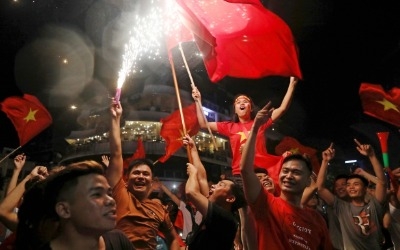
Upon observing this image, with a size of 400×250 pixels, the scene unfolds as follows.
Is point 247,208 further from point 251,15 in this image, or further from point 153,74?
point 153,74

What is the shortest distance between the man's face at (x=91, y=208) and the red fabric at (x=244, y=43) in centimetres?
304

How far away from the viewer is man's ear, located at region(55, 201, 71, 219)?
2.78 m

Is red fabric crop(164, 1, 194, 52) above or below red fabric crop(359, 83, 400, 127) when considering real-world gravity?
above

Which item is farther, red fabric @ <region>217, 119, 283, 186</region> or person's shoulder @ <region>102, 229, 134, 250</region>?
red fabric @ <region>217, 119, 283, 186</region>

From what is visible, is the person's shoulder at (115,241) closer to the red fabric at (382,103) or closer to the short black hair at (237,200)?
the short black hair at (237,200)

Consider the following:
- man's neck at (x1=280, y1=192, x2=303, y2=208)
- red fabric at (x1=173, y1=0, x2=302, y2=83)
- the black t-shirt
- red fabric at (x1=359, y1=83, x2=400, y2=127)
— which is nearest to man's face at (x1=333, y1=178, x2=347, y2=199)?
red fabric at (x1=359, y1=83, x2=400, y2=127)

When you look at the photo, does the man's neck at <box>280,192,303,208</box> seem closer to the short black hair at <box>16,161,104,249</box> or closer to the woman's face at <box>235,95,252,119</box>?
the short black hair at <box>16,161,104,249</box>

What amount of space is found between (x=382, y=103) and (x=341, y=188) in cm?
203

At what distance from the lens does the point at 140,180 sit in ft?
15.2

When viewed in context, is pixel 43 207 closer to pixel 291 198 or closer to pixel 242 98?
pixel 291 198

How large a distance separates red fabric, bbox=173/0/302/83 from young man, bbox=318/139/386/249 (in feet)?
5.38

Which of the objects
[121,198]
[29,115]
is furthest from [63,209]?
[29,115]

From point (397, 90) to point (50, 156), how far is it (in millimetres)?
56927

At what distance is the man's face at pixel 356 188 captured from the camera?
5727 millimetres
